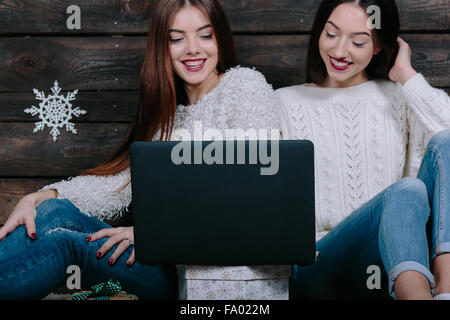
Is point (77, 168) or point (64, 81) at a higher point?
point (64, 81)

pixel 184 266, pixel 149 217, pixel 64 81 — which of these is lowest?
pixel 184 266

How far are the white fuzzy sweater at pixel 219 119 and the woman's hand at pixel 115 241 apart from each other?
206 millimetres

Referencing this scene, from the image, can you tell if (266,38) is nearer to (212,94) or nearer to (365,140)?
(212,94)

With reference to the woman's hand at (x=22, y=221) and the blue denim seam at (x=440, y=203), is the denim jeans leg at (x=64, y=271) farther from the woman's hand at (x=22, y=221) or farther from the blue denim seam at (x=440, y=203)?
the blue denim seam at (x=440, y=203)

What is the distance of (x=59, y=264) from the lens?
1.10 meters

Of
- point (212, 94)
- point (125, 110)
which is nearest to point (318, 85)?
point (212, 94)

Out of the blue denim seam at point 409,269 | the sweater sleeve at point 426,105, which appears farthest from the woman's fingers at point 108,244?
the sweater sleeve at point 426,105

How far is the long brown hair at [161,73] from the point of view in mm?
1386

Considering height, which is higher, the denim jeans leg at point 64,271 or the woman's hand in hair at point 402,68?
the woman's hand in hair at point 402,68

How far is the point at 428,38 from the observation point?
1568 millimetres

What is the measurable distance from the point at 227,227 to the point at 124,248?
0.37m

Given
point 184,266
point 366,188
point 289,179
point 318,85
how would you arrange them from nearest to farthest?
point 289,179 < point 184,266 < point 366,188 < point 318,85

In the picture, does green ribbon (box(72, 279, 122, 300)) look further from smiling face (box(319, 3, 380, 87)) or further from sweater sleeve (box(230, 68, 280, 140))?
smiling face (box(319, 3, 380, 87))

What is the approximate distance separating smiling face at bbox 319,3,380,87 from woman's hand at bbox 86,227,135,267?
2.60ft
